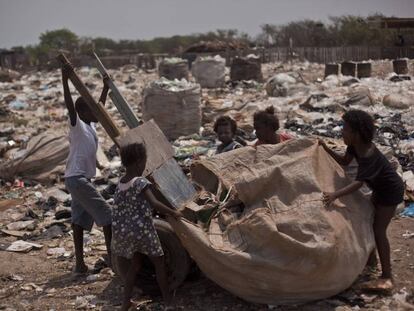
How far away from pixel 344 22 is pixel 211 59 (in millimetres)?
20296

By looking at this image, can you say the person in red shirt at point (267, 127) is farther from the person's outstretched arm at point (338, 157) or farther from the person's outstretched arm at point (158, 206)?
the person's outstretched arm at point (158, 206)

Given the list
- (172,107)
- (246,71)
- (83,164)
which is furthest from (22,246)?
(246,71)

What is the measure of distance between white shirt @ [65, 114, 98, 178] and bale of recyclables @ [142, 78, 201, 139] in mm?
4786

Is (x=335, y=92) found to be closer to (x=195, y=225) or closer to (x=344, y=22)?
(x=195, y=225)

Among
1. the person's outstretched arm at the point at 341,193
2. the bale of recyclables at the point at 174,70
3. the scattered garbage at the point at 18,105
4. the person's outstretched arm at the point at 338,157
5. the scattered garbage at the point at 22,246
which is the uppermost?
the bale of recyclables at the point at 174,70

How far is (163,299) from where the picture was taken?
3537 mm

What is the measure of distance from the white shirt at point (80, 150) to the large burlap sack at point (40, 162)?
327 centimetres

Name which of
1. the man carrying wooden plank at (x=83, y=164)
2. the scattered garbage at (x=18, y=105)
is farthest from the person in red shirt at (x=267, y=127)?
the scattered garbage at (x=18, y=105)

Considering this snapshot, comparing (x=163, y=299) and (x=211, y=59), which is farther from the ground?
(x=211, y=59)

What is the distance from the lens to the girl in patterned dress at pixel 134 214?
10.9 ft

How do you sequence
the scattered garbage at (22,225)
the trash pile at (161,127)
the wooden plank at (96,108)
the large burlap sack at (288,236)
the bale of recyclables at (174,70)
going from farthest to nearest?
the bale of recyclables at (174,70), the scattered garbage at (22,225), the trash pile at (161,127), the wooden plank at (96,108), the large burlap sack at (288,236)

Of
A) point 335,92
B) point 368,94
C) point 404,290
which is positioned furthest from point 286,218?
point 335,92

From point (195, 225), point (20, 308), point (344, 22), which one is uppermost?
→ point (344, 22)

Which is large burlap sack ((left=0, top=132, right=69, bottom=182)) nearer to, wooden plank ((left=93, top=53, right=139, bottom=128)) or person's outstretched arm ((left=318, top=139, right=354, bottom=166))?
wooden plank ((left=93, top=53, right=139, bottom=128))
